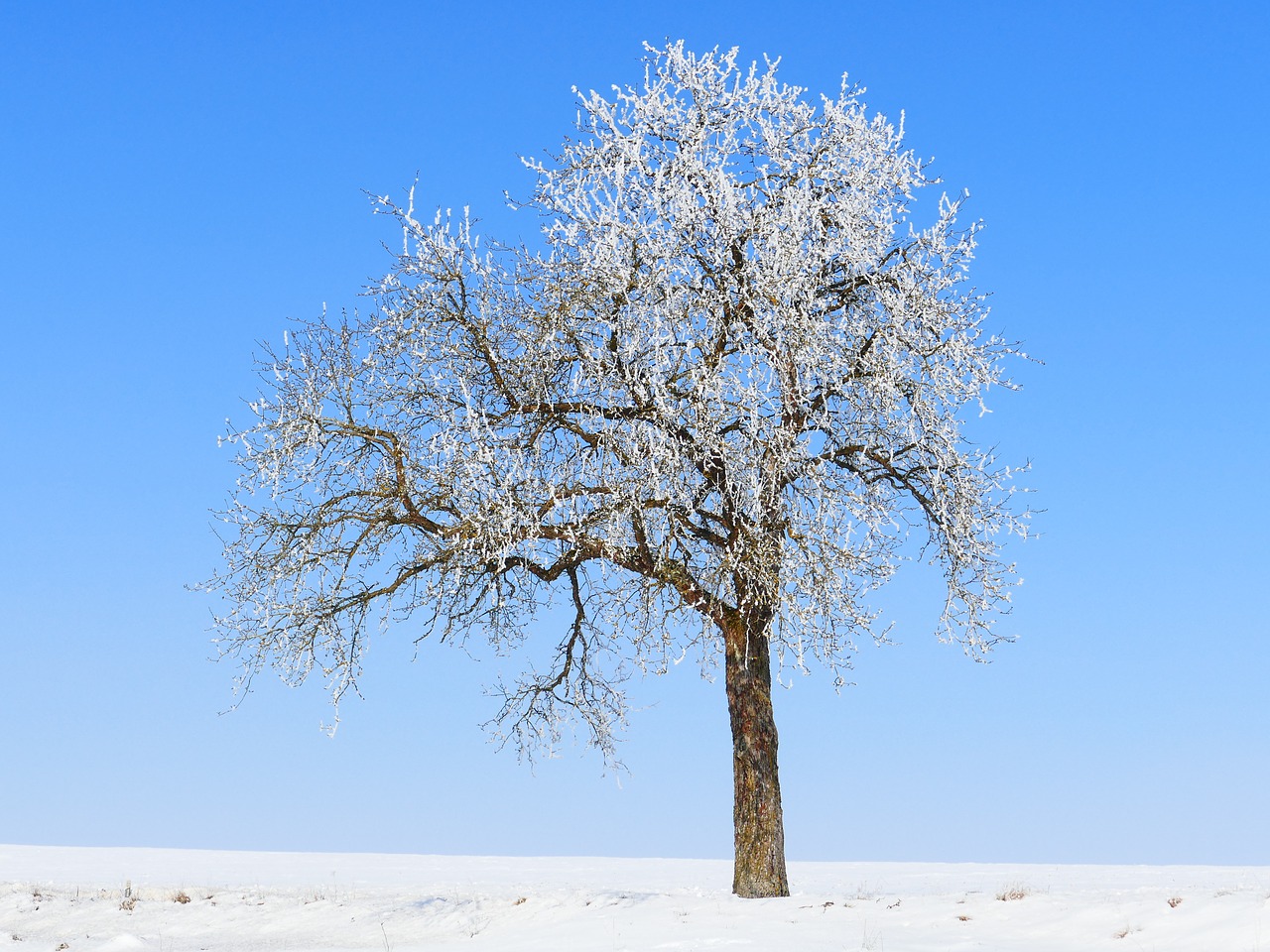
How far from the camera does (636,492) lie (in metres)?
13.8

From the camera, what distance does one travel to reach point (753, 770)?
14500 mm

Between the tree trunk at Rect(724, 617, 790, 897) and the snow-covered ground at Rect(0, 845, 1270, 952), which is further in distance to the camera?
the tree trunk at Rect(724, 617, 790, 897)

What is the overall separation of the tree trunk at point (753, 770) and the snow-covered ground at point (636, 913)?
1.35 feet

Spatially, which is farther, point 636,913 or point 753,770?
point 753,770

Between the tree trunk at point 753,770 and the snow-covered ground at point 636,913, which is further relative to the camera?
the tree trunk at point 753,770

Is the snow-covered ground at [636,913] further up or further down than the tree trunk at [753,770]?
further down

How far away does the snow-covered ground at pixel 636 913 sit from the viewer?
11180 mm

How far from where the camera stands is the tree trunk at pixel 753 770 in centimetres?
1432

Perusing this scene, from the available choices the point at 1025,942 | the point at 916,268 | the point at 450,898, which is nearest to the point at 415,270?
the point at 916,268

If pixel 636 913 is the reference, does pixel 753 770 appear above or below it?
above

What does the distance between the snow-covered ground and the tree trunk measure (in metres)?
0.41

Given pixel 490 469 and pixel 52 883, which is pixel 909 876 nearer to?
pixel 490 469

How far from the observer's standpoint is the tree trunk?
14.3m

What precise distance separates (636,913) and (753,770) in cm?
232
